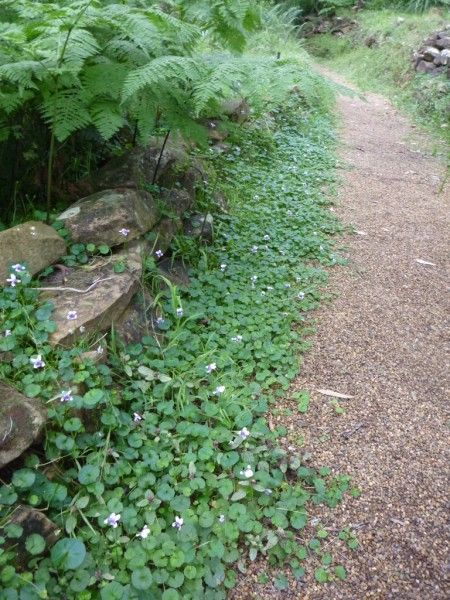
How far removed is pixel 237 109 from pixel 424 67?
631 centimetres

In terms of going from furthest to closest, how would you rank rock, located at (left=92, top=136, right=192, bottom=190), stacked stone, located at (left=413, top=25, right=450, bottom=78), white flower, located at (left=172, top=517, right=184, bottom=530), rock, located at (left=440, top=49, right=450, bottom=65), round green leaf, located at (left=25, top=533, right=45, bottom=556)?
stacked stone, located at (left=413, top=25, right=450, bottom=78) → rock, located at (left=440, top=49, right=450, bottom=65) → rock, located at (left=92, top=136, right=192, bottom=190) → white flower, located at (left=172, top=517, right=184, bottom=530) → round green leaf, located at (left=25, top=533, right=45, bottom=556)

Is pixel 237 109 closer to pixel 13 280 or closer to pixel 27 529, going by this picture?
pixel 13 280

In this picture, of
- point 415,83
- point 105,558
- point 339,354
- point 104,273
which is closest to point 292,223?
point 339,354

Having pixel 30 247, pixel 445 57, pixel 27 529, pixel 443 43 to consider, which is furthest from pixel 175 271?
pixel 443 43

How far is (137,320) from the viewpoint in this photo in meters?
2.50

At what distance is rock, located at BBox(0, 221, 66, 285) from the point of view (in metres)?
2.31

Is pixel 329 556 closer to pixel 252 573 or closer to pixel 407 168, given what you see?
pixel 252 573

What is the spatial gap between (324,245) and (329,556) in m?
2.56

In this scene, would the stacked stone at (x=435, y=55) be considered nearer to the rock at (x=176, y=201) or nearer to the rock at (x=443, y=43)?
the rock at (x=443, y=43)

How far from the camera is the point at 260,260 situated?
3480mm

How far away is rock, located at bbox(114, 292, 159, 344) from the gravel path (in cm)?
85

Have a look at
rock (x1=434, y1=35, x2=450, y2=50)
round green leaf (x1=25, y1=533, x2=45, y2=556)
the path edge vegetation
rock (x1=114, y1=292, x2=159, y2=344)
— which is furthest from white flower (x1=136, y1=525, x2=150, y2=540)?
rock (x1=434, y1=35, x2=450, y2=50)

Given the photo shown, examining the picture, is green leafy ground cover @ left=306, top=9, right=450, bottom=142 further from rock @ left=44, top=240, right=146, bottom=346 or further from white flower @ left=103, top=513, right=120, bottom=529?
white flower @ left=103, top=513, right=120, bottom=529

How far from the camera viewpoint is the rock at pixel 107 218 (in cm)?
260
